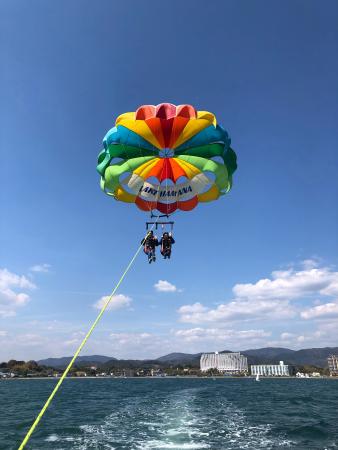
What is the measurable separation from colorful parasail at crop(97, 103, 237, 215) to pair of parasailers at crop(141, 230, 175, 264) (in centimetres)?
212

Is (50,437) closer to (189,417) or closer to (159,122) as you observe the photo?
(189,417)

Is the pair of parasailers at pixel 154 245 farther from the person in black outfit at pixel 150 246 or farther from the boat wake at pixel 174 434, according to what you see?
the boat wake at pixel 174 434

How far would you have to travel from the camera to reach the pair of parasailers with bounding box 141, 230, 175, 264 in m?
14.5

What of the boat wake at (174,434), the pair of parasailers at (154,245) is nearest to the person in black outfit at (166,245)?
the pair of parasailers at (154,245)

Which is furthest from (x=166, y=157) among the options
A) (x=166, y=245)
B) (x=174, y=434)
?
(x=174, y=434)

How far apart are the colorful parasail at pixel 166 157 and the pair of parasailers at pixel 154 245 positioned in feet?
6.95

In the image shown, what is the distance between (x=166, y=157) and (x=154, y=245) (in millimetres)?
3688

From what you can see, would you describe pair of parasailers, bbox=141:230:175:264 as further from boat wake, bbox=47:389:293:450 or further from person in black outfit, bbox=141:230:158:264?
boat wake, bbox=47:389:293:450

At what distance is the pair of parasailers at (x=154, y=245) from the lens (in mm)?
14523

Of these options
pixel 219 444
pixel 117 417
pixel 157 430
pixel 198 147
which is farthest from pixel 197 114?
pixel 117 417

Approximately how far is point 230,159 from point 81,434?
46.7 feet

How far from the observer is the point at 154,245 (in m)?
14.6

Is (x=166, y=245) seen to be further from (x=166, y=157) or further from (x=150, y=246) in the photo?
(x=166, y=157)

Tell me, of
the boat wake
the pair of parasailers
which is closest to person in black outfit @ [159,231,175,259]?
the pair of parasailers
